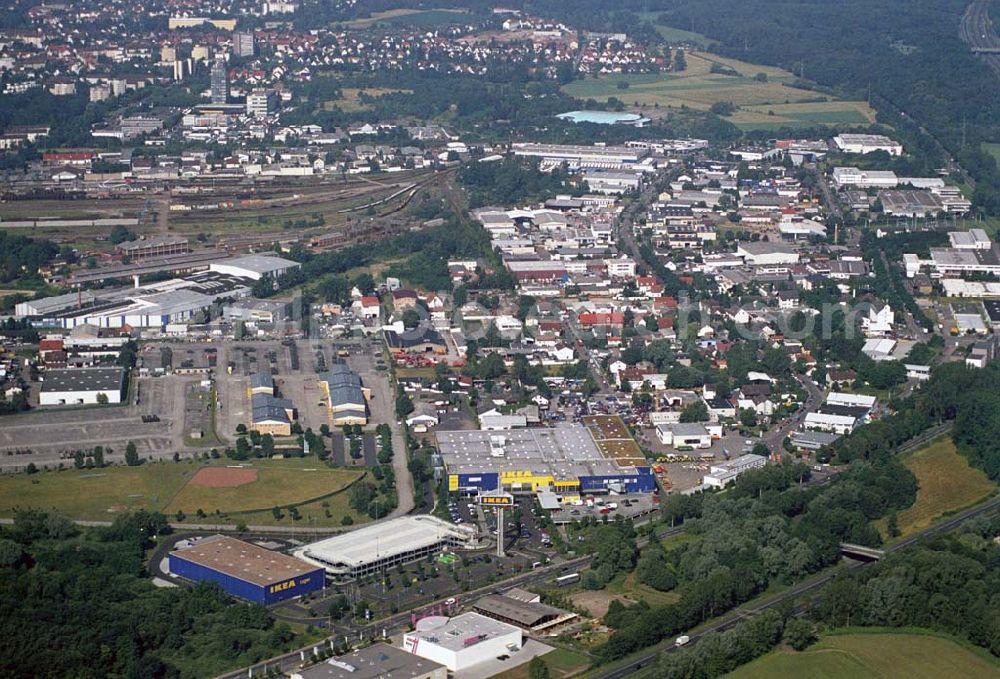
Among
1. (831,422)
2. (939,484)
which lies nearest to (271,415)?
(831,422)

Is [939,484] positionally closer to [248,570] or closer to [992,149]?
[248,570]

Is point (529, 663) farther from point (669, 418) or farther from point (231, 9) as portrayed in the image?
point (231, 9)

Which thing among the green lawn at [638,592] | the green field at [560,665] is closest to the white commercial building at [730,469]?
the green lawn at [638,592]

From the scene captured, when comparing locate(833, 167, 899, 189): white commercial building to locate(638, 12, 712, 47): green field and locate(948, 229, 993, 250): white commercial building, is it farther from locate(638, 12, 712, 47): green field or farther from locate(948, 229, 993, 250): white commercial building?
locate(638, 12, 712, 47): green field

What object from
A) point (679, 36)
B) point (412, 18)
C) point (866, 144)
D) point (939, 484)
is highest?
point (412, 18)

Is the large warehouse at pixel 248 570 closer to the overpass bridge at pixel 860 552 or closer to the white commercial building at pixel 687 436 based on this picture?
the overpass bridge at pixel 860 552

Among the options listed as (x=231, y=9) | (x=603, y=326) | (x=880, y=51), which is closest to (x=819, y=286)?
(x=603, y=326)
